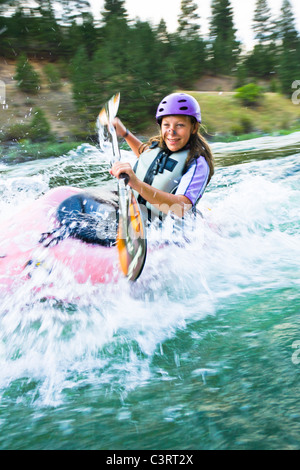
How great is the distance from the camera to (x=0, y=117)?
54.2ft

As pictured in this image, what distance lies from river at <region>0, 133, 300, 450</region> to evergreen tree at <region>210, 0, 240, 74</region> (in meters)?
25.0

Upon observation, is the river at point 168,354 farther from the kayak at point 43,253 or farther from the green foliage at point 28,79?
the green foliage at point 28,79

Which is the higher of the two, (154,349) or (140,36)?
(140,36)

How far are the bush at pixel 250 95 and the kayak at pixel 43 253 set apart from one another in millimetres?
19166

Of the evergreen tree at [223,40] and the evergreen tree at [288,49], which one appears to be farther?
the evergreen tree at [223,40]

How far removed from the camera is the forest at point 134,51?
17703 millimetres

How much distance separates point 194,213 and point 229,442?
5.58 ft

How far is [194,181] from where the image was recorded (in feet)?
9.58

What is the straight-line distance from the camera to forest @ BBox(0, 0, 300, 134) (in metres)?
17.7

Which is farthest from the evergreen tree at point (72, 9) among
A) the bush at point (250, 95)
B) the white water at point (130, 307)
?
the white water at point (130, 307)

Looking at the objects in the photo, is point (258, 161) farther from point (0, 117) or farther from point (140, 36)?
point (140, 36)

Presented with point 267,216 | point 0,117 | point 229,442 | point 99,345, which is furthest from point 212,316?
point 0,117
